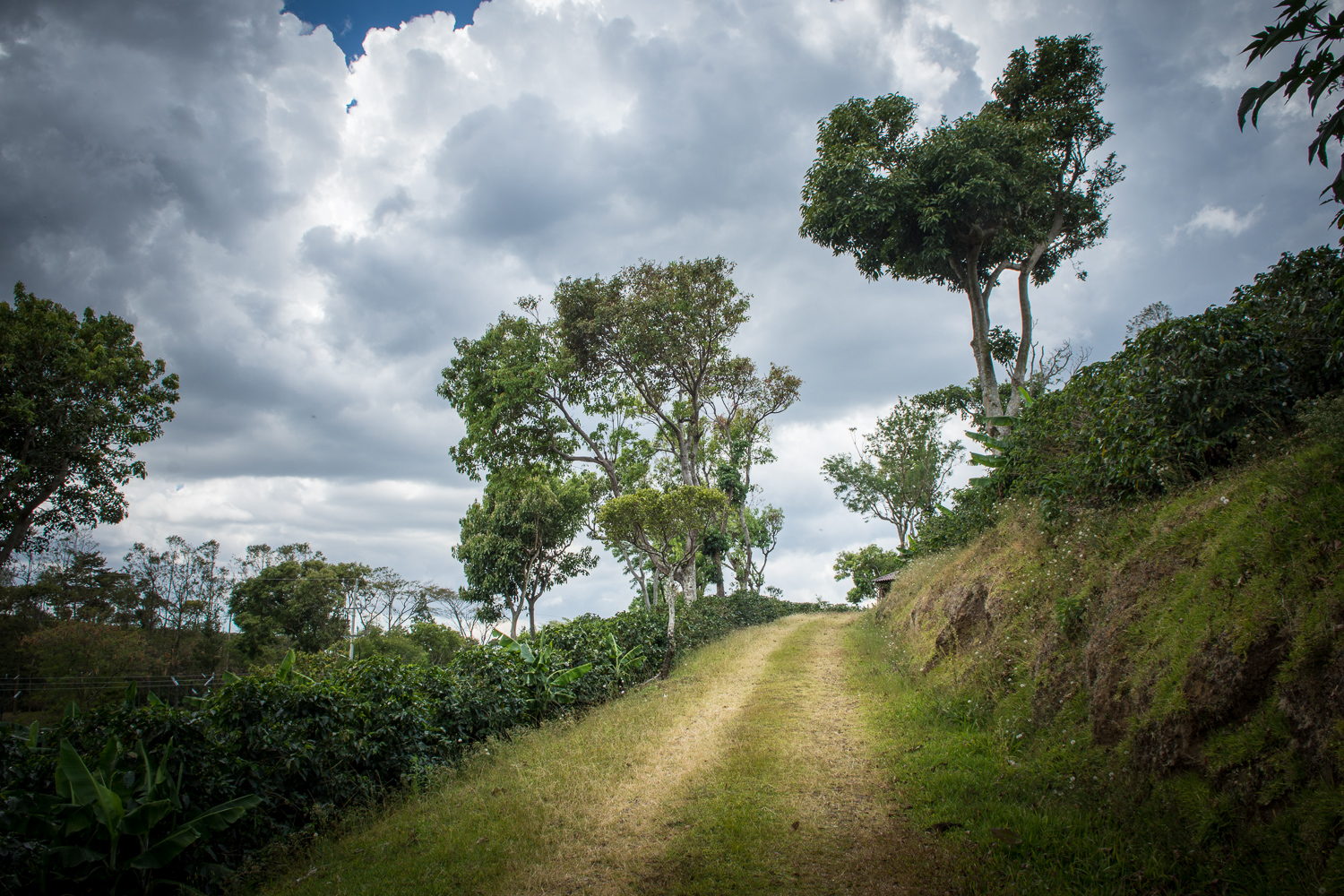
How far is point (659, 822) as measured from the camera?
5.22 metres

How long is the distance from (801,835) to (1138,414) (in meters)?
5.80

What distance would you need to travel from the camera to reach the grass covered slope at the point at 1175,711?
3291 millimetres

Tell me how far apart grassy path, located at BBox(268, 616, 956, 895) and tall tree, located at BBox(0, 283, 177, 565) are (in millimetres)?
24937

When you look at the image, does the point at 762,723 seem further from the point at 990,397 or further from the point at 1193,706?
the point at 990,397

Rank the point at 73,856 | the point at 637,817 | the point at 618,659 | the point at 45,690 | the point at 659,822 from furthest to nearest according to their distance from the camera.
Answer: the point at 45,690, the point at 618,659, the point at 637,817, the point at 659,822, the point at 73,856

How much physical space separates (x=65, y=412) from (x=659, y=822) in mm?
29280

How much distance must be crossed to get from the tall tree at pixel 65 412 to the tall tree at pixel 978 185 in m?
27.6

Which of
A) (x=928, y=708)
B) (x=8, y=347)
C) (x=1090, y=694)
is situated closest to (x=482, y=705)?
(x=928, y=708)

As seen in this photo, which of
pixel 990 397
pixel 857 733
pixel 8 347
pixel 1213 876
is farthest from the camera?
pixel 8 347

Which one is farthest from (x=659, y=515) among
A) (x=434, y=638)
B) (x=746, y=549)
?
(x=434, y=638)

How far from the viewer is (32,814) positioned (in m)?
4.22

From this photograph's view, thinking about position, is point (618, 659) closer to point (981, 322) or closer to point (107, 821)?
point (107, 821)

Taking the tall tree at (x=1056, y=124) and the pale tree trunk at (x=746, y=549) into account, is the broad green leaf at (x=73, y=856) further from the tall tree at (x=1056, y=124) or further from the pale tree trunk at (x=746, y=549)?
the pale tree trunk at (x=746, y=549)

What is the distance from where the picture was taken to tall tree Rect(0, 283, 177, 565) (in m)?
21.0
